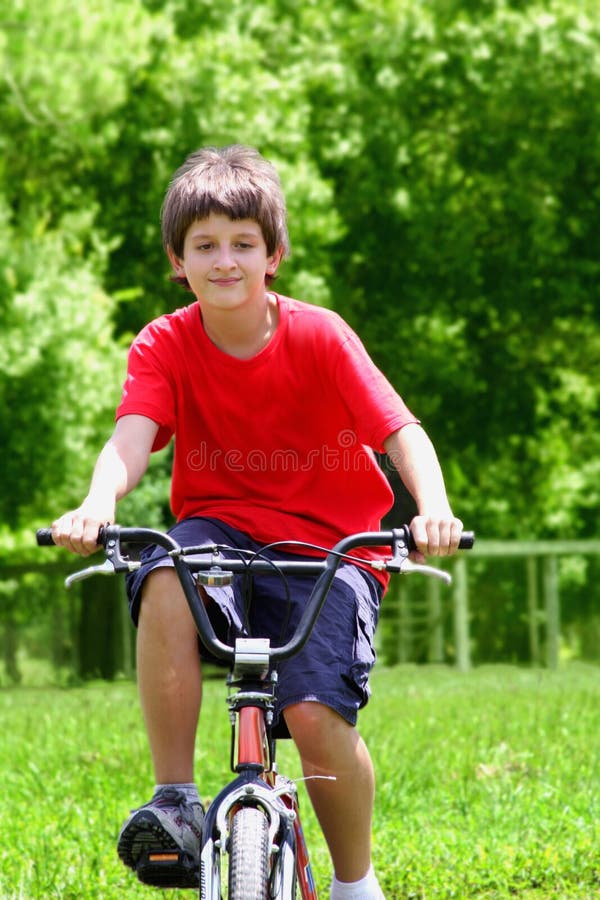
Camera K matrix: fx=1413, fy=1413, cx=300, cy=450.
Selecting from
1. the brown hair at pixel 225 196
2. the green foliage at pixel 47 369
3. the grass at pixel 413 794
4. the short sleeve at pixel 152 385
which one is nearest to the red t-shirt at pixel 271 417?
the short sleeve at pixel 152 385

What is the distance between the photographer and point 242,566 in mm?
2701

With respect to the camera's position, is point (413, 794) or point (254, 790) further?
point (413, 794)

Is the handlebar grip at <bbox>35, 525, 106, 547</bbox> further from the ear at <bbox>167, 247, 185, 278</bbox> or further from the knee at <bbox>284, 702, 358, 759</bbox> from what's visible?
the ear at <bbox>167, 247, 185, 278</bbox>

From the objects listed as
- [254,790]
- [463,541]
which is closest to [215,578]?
[254,790]

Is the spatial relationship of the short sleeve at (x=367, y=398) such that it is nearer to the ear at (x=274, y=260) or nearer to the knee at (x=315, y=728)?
the ear at (x=274, y=260)

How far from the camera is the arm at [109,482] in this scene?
2811 millimetres

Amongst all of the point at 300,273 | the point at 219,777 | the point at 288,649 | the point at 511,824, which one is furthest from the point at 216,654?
the point at 300,273

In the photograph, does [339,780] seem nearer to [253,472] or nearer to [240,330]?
[253,472]

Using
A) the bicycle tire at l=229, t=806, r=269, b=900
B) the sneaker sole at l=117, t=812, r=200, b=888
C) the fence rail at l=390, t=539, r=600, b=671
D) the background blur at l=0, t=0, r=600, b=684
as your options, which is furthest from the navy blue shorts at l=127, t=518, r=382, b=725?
the fence rail at l=390, t=539, r=600, b=671

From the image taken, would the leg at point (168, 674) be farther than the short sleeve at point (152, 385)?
No

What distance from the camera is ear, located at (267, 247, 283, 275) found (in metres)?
3.41

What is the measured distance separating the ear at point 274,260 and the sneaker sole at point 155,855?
136 cm

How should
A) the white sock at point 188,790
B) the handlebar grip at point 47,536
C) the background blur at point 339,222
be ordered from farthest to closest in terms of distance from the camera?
the background blur at point 339,222 < the white sock at point 188,790 < the handlebar grip at point 47,536

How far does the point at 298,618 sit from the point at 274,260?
35.1 inches
